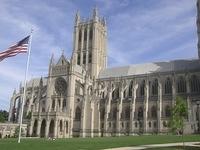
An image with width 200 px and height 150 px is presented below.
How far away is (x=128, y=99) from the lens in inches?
3361

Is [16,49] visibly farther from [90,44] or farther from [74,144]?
[90,44]

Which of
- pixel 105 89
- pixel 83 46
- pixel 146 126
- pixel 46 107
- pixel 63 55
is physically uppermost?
pixel 83 46

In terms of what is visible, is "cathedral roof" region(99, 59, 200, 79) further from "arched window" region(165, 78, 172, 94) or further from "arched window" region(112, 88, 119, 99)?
"arched window" region(112, 88, 119, 99)

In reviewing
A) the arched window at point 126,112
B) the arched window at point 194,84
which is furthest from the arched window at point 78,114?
the arched window at point 194,84

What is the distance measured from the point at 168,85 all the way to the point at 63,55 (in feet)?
107

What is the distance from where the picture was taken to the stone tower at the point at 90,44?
10212 centimetres

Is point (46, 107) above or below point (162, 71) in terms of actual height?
below

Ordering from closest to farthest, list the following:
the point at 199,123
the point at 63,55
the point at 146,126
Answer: the point at 199,123
the point at 146,126
the point at 63,55

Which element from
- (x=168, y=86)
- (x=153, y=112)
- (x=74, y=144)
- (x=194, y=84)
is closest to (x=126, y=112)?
(x=153, y=112)

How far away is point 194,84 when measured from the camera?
80188mm

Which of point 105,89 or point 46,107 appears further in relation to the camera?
point 105,89

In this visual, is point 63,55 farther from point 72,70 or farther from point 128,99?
point 128,99

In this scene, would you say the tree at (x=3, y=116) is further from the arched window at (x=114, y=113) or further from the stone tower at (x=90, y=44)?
the arched window at (x=114, y=113)

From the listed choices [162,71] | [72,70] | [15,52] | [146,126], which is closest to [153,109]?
[146,126]
